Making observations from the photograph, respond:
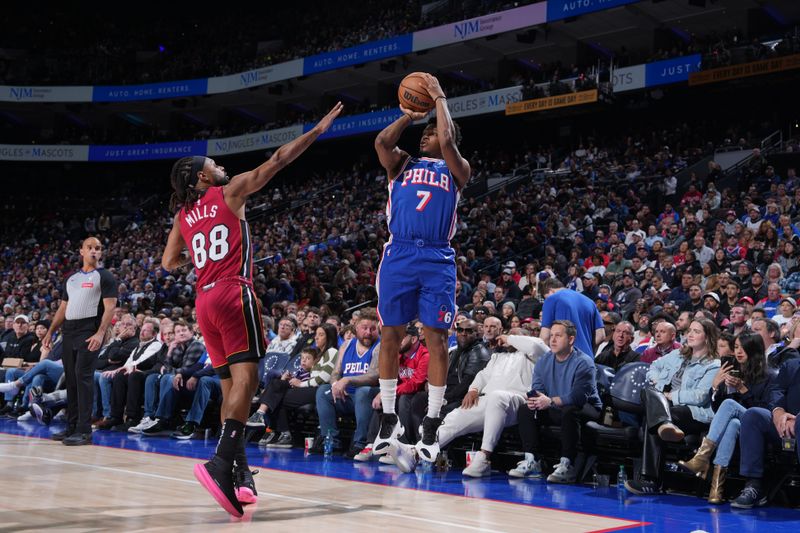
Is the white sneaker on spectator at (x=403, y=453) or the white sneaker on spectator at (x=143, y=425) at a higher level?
the white sneaker on spectator at (x=403, y=453)

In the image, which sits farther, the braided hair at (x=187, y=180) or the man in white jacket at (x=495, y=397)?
the man in white jacket at (x=495, y=397)

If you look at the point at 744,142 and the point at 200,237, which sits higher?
the point at 744,142

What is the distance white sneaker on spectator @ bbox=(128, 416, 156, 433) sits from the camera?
29.7ft

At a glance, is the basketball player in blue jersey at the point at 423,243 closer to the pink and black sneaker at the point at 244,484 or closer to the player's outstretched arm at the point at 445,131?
the player's outstretched arm at the point at 445,131

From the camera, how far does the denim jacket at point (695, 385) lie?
584cm

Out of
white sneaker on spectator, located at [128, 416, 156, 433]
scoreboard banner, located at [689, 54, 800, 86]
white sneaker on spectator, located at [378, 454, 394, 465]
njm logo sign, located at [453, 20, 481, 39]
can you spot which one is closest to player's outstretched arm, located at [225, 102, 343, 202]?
white sneaker on spectator, located at [378, 454, 394, 465]

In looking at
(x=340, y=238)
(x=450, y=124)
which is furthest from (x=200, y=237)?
(x=340, y=238)

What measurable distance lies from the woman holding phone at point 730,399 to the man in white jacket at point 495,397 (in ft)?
4.68

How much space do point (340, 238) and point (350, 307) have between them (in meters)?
6.09

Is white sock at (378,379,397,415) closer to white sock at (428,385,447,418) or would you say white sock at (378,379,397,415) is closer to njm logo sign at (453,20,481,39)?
white sock at (428,385,447,418)

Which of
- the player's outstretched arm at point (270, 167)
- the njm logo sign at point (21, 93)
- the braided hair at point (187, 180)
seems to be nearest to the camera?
the player's outstretched arm at point (270, 167)

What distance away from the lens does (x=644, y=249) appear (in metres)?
12.5

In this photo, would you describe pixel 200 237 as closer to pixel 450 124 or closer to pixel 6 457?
pixel 450 124

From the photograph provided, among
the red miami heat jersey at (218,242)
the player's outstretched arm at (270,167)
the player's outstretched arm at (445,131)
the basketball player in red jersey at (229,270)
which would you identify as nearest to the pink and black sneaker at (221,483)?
the basketball player in red jersey at (229,270)
